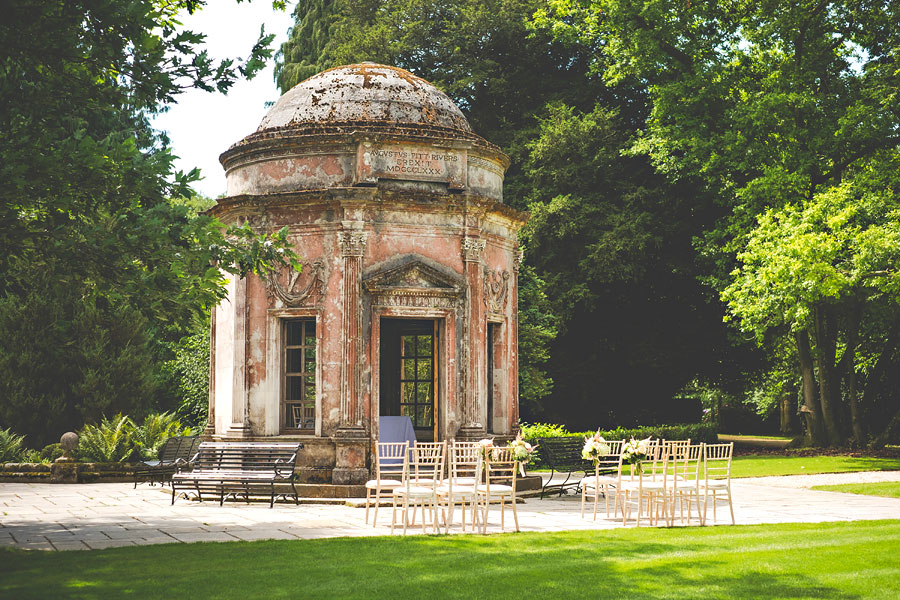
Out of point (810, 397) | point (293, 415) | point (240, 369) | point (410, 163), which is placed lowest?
point (293, 415)

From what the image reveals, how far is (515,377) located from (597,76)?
17576mm

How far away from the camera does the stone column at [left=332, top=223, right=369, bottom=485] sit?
45.8 feet

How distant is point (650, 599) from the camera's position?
6.58 m

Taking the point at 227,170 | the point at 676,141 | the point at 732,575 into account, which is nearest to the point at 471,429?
the point at 227,170

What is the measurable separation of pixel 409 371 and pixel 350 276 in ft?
10.2

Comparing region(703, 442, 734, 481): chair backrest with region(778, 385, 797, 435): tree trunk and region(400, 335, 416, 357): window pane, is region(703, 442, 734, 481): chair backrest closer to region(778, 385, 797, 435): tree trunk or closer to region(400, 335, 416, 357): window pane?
region(400, 335, 416, 357): window pane

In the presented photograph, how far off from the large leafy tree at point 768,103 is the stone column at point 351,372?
13050mm

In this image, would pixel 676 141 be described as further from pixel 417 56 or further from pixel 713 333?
pixel 417 56

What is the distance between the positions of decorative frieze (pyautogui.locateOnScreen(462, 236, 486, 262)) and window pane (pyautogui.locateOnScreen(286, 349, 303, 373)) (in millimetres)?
3147

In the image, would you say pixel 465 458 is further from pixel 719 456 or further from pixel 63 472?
pixel 63 472

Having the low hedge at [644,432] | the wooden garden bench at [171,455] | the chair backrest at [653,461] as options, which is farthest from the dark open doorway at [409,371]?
the low hedge at [644,432]

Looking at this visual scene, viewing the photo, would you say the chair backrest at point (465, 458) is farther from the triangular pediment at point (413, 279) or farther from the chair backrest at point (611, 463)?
the triangular pediment at point (413, 279)

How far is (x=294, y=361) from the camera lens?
49.5 feet

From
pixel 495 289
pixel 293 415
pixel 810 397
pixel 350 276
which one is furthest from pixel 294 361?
pixel 810 397
